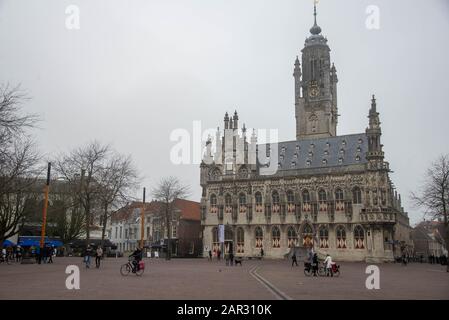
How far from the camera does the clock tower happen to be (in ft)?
246

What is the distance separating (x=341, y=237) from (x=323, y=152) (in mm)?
13329

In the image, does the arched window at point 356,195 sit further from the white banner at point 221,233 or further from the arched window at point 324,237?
the white banner at point 221,233

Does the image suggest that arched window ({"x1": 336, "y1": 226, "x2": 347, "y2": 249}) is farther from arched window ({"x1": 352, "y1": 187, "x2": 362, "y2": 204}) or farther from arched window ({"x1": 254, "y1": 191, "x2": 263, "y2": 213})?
arched window ({"x1": 254, "y1": 191, "x2": 263, "y2": 213})

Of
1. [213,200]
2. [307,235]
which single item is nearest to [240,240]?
[213,200]

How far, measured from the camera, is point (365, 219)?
2244 inches

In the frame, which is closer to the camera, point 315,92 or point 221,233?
point 221,233

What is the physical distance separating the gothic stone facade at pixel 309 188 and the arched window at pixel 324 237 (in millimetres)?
136

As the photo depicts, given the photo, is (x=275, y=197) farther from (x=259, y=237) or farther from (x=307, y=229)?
(x=307, y=229)

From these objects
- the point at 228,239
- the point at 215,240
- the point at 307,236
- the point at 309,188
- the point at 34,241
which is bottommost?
the point at 34,241

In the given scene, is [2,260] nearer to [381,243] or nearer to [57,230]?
[57,230]

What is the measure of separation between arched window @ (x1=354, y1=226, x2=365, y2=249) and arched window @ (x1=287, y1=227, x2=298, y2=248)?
8370 mm

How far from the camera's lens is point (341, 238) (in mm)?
59344

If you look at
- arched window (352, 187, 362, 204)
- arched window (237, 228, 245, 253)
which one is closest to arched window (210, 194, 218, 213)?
arched window (237, 228, 245, 253)
